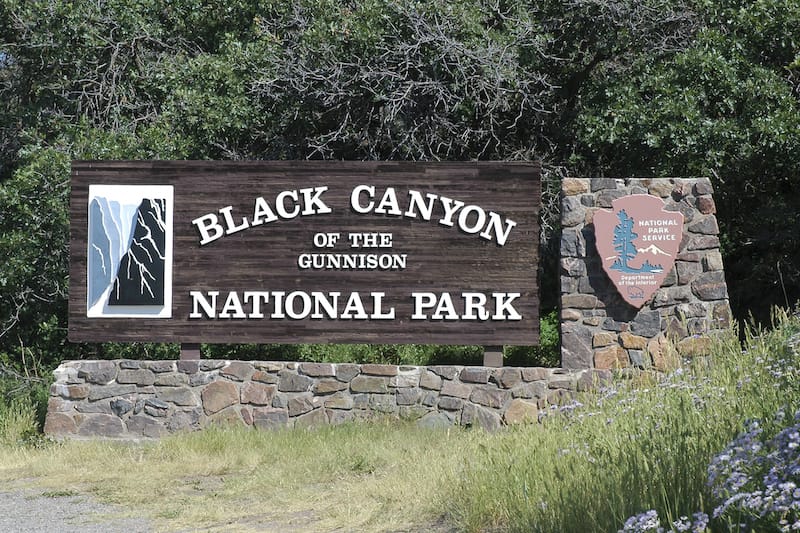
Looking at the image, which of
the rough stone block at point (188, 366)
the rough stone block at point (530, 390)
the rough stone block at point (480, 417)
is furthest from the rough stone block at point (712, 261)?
the rough stone block at point (188, 366)

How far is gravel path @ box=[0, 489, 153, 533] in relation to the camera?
23.7 feet

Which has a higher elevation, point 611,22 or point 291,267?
point 611,22

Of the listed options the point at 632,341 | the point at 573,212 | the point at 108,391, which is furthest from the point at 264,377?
the point at 632,341

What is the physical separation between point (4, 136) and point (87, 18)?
256 cm

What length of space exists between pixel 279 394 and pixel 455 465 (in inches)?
141

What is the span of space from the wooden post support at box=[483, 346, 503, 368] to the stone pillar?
0.72 metres

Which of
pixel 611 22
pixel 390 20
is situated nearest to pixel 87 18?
pixel 390 20

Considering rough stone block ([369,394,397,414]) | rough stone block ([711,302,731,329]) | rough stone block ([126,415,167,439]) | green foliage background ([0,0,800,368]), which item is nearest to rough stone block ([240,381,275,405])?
rough stone block ([126,415,167,439])

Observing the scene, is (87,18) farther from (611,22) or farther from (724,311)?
(724,311)

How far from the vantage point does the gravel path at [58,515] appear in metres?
7.23

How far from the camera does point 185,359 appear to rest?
11234 millimetres

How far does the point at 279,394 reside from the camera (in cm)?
1099

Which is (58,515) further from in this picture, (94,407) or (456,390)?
(456,390)

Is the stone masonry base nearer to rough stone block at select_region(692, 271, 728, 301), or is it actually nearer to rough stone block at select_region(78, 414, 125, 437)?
rough stone block at select_region(78, 414, 125, 437)
